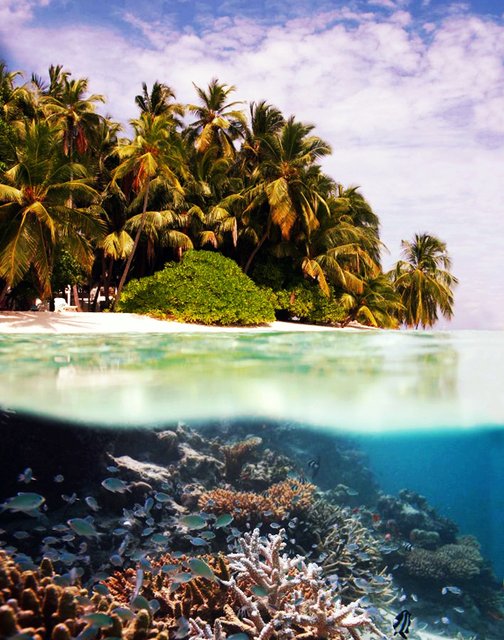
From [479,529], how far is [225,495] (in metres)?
9.60

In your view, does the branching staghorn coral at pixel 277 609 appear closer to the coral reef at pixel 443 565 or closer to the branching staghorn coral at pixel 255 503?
the branching staghorn coral at pixel 255 503

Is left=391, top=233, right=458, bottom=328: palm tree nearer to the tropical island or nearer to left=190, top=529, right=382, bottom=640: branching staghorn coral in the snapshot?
the tropical island

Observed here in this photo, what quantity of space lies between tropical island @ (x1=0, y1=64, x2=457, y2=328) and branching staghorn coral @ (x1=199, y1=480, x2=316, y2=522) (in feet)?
36.7

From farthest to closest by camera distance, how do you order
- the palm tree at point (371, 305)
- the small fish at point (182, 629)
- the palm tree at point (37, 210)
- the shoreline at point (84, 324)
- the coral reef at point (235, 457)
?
the palm tree at point (371, 305) < the palm tree at point (37, 210) < the shoreline at point (84, 324) < the coral reef at point (235, 457) < the small fish at point (182, 629)

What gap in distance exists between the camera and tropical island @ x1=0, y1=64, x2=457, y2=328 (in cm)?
1869

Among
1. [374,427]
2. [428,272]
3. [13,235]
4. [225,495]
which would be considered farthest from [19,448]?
[428,272]

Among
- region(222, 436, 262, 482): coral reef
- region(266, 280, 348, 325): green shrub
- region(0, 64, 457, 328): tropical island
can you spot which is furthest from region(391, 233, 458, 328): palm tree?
region(222, 436, 262, 482): coral reef

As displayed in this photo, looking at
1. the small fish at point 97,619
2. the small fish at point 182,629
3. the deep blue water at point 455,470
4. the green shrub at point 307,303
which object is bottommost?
the deep blue water at point 455,470

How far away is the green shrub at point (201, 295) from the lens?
69.3ft

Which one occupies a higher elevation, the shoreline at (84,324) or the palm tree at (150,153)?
the palm tree at (150,153)

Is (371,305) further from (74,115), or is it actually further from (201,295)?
(74,115)

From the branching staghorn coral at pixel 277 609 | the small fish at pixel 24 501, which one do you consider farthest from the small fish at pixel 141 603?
the small fish at pixel 24 501

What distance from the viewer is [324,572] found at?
26.2 ft

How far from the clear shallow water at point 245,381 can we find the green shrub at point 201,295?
8.09 m
